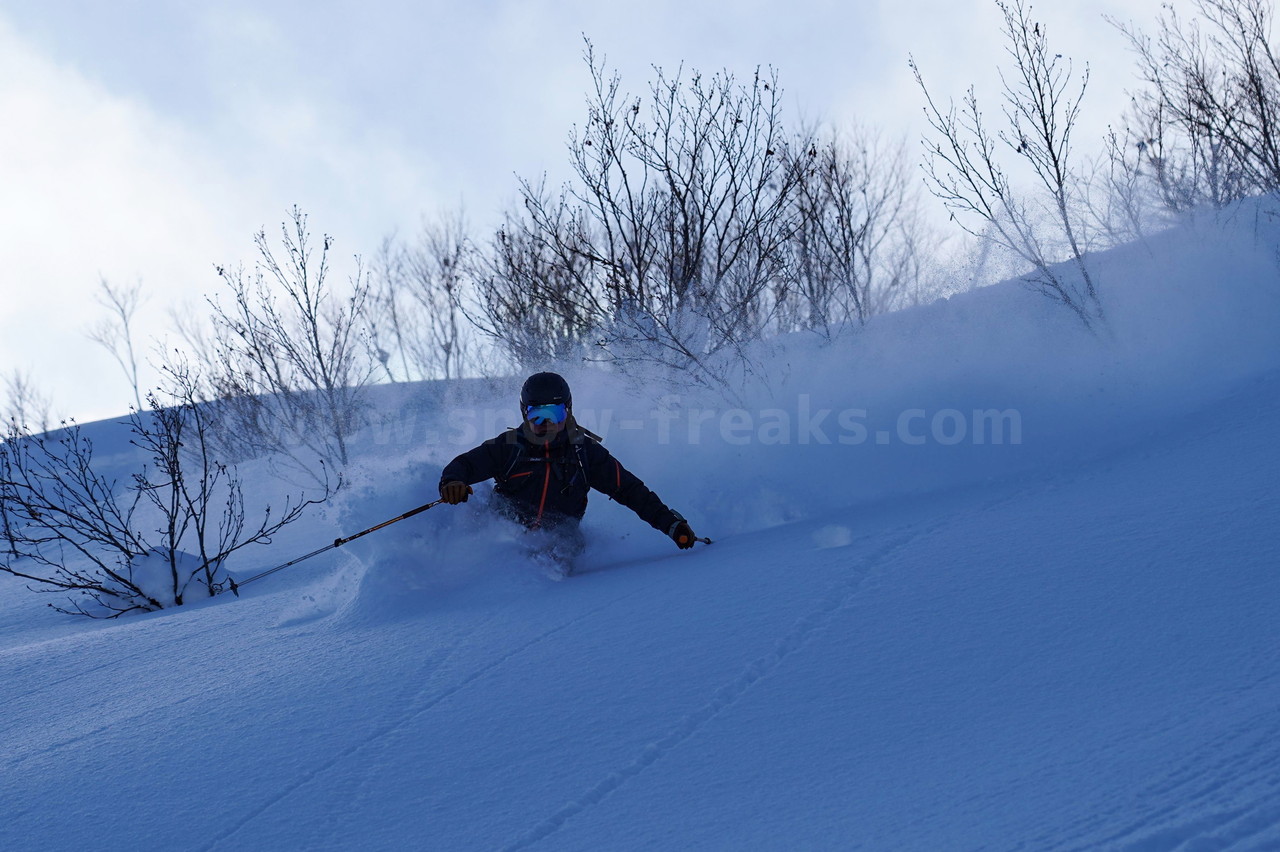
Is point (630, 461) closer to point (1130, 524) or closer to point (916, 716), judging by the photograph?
point (1130, 524)

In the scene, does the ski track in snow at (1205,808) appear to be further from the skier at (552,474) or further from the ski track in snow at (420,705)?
the skier at (552,474)

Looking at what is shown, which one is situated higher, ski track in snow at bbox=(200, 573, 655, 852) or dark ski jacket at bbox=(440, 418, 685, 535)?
dark ski jacket at bbox=(440, 418, 685, 535)

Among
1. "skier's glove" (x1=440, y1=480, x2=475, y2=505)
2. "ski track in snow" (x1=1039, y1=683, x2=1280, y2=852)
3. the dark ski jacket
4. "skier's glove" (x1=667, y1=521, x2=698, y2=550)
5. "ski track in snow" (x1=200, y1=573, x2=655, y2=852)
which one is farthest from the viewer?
the dark ski jacket

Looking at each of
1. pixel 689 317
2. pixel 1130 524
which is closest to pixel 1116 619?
pixel 1130 524

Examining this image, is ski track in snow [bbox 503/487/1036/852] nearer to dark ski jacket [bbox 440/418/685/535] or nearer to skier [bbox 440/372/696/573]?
skier [bbox 440/372/696/573]

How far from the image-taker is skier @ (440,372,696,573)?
459 centimetres

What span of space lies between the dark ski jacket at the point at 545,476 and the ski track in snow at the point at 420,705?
1.10 meters

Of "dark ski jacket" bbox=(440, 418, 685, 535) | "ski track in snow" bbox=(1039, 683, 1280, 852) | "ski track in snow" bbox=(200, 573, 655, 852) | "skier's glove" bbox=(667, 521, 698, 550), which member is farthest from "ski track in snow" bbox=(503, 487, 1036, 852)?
"dark ski jacket" bbox=(440, 418, 685, 535)

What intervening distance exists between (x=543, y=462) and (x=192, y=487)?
13.8 meters

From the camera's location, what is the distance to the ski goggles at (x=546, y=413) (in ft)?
15.0

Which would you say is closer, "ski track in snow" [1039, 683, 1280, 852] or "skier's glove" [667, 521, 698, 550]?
"ski track in snow" [1039, 683, 1280, 852]

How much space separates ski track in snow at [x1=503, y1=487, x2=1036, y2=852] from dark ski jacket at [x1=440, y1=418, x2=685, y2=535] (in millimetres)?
1458

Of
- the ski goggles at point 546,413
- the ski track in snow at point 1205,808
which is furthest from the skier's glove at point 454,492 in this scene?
the ski track in snow at point 1205,808

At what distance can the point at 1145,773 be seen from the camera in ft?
5.14
